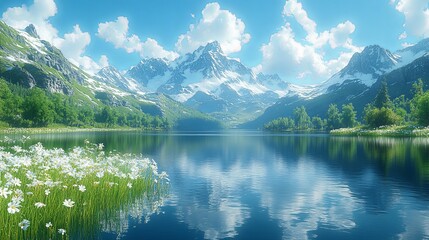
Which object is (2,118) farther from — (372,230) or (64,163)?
(372,230)

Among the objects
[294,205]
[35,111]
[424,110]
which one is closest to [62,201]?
[294,205]

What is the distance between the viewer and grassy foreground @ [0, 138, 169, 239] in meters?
15.8

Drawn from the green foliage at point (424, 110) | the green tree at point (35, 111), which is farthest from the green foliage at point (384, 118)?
the green tree at point (35, 111)

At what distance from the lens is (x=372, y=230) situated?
65.4ft

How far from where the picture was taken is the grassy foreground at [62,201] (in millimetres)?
15781

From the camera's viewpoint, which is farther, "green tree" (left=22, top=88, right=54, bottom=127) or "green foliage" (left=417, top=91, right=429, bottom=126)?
"green tree" (left=22, top=88, right=54, bottom=127)

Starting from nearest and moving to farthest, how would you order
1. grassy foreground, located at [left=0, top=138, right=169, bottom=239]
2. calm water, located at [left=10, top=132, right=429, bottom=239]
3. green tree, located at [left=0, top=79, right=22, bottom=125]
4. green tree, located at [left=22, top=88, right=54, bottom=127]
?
grassy foreground, located at [left=0, top=138, right=169, bottom=239] < calm water, located at [left=10, top=132, right=429, bottom=239] < green tree, located at [left=22, top=88, right=54, bottom=127] < green tree, located at [left=0, top=79, right=22, bottom=125]

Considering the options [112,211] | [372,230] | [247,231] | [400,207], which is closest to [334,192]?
[400,207]

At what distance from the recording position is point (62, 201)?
19297mm

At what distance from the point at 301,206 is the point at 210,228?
8642 millimetres

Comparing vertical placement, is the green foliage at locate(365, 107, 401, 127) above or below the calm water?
above

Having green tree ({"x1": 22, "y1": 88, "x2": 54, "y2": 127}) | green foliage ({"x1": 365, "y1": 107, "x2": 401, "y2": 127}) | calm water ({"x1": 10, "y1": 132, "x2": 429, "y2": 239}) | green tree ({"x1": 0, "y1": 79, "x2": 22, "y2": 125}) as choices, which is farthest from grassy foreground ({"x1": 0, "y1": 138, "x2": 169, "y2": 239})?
green tree ({"x1": 0, "y1": 79, "x2": 22, "y2": 125})

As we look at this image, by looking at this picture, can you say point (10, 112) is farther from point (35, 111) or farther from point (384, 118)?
point (384, 118)

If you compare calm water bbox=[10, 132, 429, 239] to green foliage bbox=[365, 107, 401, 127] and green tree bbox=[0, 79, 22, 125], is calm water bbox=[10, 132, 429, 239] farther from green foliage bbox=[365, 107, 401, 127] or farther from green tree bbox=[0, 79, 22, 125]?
green tree bbox=[0, 79, 22, 125]
